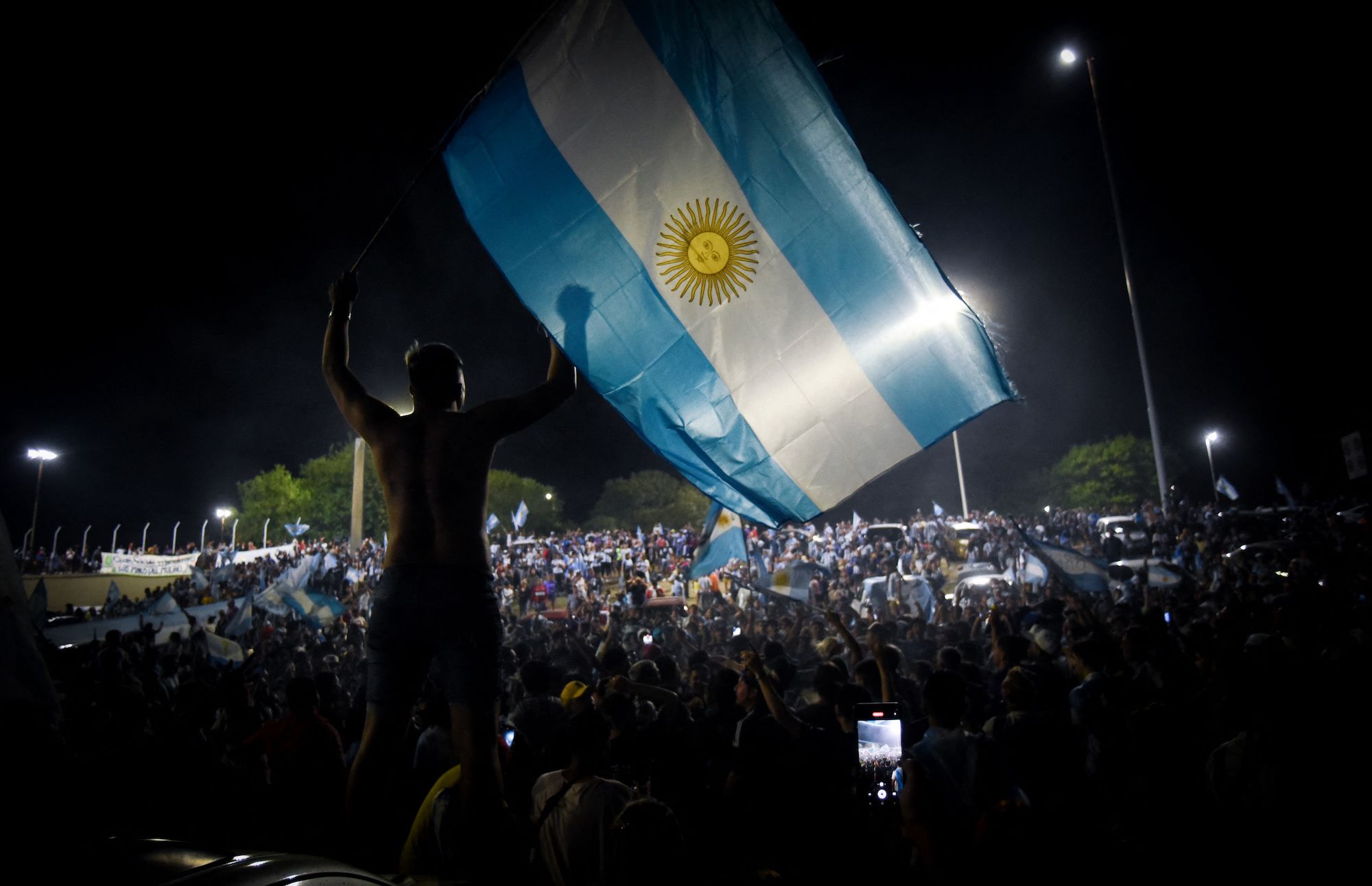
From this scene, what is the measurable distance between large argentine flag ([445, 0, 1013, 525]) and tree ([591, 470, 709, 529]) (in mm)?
58571

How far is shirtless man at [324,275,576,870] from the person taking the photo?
2709 millimetres

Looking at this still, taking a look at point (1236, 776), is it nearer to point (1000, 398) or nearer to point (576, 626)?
point (1000, 398)

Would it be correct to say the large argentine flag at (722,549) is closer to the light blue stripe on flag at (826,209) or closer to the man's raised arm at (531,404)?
the light blue stripe on flag at (826,209)

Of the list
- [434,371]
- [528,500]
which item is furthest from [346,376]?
[528,500]

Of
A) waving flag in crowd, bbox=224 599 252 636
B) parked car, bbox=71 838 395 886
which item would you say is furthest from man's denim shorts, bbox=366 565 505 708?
waving flag in crowd, bbox=224 599 252 636

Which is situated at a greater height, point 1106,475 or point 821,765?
point 1106,475

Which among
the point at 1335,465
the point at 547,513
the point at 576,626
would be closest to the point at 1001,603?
the point at 576,626

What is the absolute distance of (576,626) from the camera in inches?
597

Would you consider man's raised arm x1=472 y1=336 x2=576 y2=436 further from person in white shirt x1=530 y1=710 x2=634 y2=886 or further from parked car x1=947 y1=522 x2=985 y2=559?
parked car x1=947 y1=522 x2=985 y2=559

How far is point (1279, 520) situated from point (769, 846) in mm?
27287

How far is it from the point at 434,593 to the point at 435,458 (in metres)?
0.50

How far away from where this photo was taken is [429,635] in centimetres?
271

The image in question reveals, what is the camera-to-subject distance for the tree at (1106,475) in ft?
213

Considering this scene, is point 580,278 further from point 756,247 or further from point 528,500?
point 528,500
